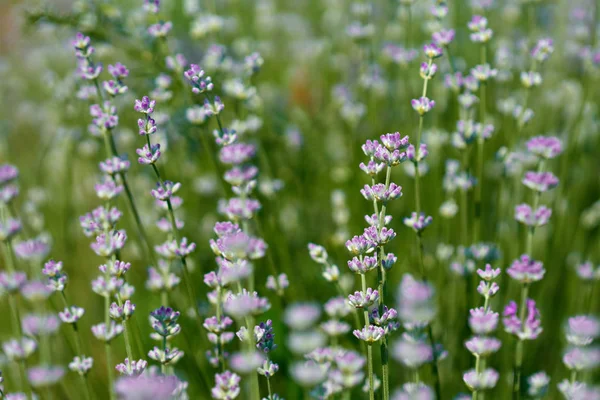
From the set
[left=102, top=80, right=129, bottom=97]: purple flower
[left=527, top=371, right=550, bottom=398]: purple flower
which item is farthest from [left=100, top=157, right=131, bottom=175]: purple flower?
[left=527, top=371, right=550, bottom=398]: purple flower

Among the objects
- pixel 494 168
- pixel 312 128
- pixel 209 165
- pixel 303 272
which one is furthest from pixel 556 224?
pixel 209 165

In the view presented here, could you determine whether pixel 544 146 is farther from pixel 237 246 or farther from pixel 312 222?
pixel 312 222

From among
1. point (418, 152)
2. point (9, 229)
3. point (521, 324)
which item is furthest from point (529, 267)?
point (9, 229)

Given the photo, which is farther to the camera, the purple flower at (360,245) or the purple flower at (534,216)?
the purple flower at (534,216)

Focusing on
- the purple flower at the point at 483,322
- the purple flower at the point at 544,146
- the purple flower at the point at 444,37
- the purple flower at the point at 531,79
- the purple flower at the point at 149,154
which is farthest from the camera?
the purple flower at the point at 531,79

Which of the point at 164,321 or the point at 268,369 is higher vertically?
the point at 164,321

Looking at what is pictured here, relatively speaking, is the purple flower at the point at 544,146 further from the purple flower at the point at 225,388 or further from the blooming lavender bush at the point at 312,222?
the purple flower at the point at 225,388

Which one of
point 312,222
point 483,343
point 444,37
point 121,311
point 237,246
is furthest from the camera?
point 312,222

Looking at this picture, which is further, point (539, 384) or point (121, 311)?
point (539, 384)

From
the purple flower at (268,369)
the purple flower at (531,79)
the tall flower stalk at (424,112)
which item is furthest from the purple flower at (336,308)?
the purple flower at (531,79)
